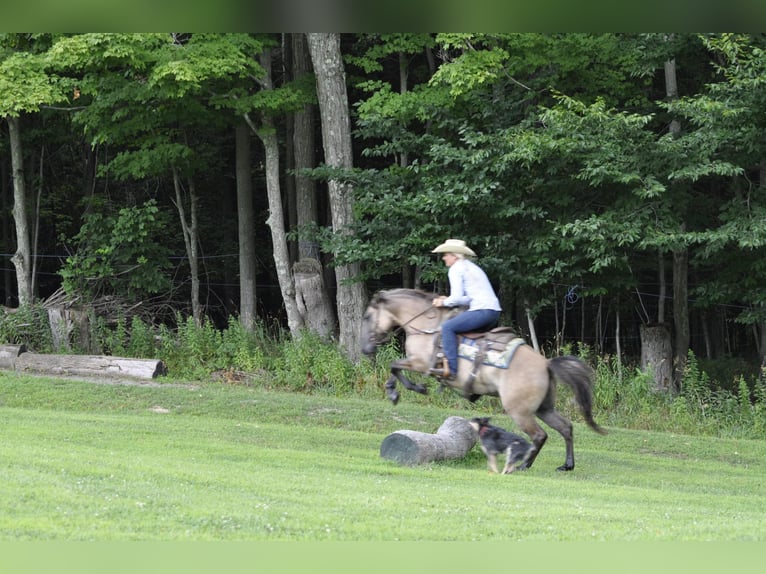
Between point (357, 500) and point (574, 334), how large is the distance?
2782 cm

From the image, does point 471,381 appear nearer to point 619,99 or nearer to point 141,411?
point 141,411

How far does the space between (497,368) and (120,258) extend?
18.5 meters

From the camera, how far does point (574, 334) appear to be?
35.3 metres

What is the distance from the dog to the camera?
12.3 metres

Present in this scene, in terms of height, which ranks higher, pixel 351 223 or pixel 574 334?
pixel 351 223

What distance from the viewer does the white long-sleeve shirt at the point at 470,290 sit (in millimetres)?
11945

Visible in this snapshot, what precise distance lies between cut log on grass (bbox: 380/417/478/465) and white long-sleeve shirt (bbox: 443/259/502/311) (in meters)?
2.07

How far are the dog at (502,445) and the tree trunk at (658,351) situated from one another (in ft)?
37.6

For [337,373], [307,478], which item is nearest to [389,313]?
[307,478]

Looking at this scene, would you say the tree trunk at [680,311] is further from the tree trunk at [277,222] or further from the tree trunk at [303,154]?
the tree trunk at [277,222]

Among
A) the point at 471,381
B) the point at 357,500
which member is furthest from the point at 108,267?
the point at 357,500

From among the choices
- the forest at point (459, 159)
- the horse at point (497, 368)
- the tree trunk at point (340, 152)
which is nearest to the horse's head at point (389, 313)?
the horse at point (497, 368)

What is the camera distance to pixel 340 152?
24.7 meters

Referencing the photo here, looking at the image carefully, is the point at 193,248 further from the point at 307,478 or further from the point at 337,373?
the point at 307,478
